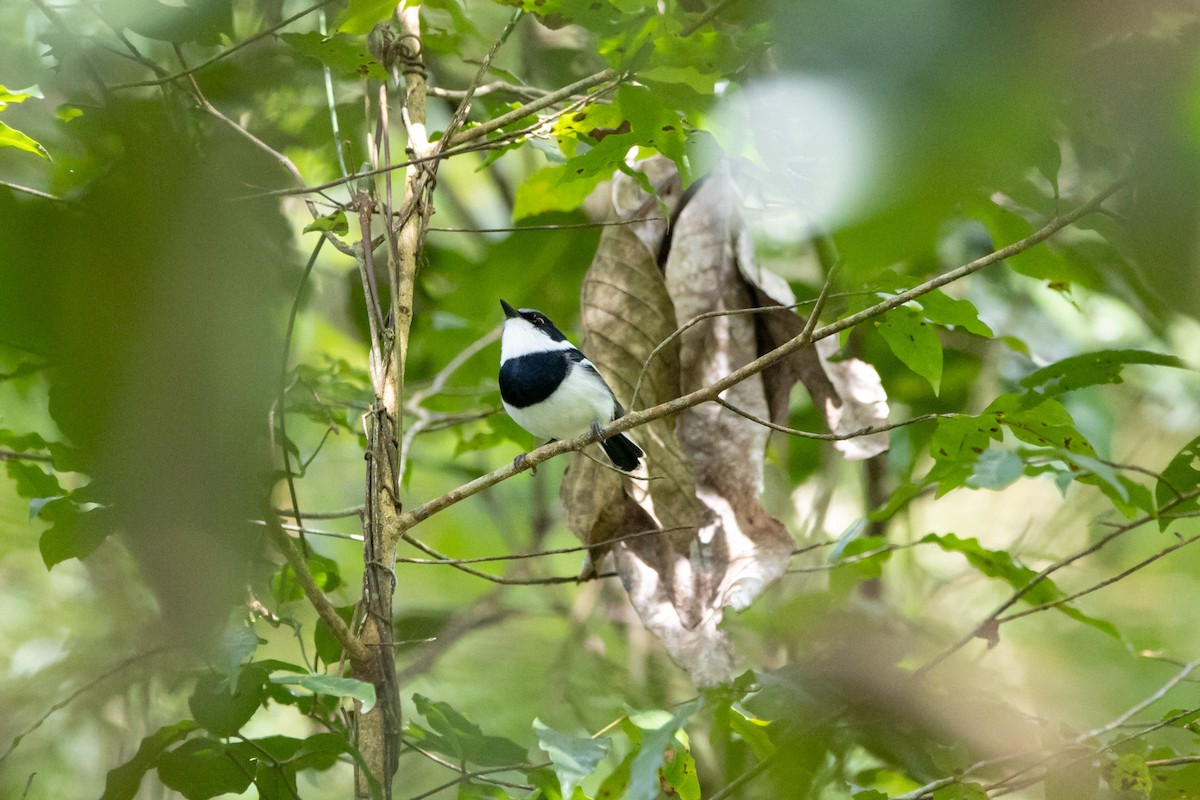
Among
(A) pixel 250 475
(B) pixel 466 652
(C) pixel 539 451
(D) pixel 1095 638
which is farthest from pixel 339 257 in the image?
(A) pixel 250 475

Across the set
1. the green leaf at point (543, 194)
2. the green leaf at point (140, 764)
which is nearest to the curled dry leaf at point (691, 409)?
the green leaf at point (543, 194)

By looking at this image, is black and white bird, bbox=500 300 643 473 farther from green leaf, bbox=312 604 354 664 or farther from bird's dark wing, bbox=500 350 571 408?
green leaf, bbox=312 604 354 664

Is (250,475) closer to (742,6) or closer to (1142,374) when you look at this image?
(742,6)

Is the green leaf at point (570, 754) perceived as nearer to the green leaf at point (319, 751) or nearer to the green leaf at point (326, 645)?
the green leaf at point (319, 751)

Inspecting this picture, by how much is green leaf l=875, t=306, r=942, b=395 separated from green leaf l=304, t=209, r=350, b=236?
4.12 ft

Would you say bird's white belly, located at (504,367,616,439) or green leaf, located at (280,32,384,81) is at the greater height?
green leaf, located at (280,32,384,81)

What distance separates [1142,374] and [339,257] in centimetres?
A: 368

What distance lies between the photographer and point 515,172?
17.0 feet

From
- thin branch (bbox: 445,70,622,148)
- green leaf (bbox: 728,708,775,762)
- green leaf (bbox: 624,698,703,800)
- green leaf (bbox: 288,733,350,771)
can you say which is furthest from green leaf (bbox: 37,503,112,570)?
green leaf (bbox: 728,708,775,762)

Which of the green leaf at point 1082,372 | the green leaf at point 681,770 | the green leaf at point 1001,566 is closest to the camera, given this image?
the green leaf at point 681,770

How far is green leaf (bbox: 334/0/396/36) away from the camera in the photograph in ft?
6.22

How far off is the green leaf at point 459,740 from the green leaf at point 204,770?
44 centimetres

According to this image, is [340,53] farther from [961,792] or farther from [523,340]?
[961,792]

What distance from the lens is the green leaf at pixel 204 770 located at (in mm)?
1773
